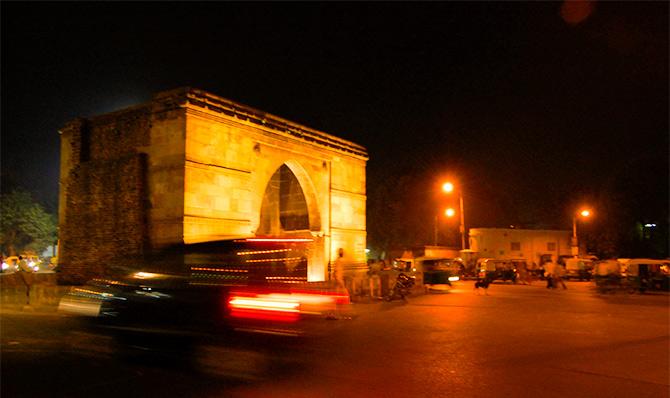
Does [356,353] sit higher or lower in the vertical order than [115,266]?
lower

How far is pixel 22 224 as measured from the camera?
4616 cm

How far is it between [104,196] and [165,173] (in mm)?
2842

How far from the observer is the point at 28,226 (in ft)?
152

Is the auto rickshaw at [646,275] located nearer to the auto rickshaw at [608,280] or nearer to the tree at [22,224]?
the auto rickshaw at [608,280]

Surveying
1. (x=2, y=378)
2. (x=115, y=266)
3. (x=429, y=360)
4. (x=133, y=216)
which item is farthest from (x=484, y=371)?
(x=133, y=216)

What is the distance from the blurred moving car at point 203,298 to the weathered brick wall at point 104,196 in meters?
9.67

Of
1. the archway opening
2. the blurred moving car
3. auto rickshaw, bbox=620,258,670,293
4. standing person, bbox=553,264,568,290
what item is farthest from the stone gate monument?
auto rickshaw, bbox=620,258,670,293

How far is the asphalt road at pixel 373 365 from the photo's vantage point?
668 centimetres

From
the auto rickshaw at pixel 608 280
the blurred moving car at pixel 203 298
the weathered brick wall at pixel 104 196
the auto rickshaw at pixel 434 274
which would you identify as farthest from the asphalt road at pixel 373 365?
the auto rickshaw at pixel 608 280

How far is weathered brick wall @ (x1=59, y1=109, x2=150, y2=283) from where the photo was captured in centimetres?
1745

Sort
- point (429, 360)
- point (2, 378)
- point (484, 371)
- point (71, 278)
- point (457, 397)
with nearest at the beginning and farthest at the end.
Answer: point (457, 397) < point (2, 378) < point (484, 371) < point (429, 360) < point (71, 278)

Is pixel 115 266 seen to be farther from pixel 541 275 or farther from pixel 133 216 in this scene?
pixel 541 275

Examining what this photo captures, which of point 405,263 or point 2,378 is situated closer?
point 2,378

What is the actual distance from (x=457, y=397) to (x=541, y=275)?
34739mm
